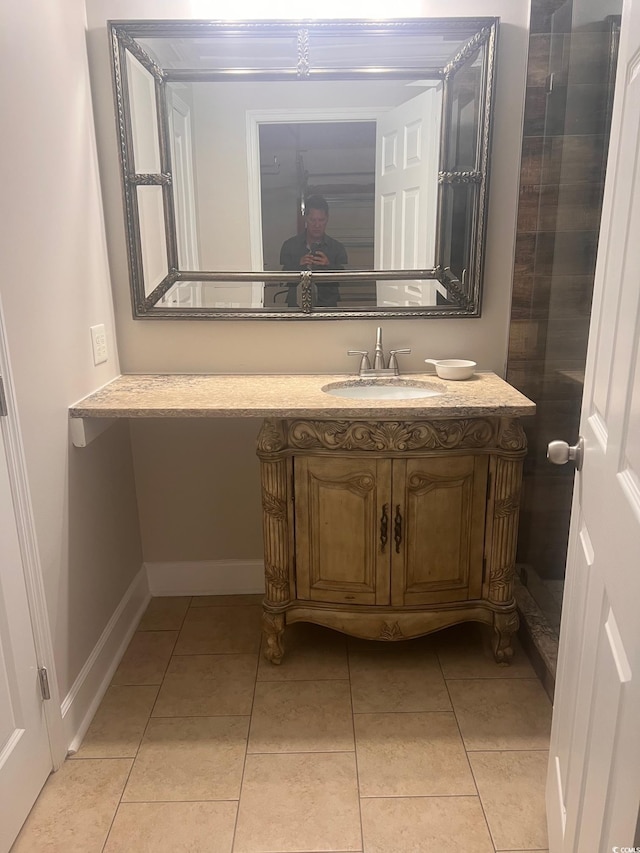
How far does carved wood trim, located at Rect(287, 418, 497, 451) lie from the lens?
184 centimetres

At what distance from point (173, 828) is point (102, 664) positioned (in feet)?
2.10

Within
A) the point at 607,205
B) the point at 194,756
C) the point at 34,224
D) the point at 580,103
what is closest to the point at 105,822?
the point at 194,756

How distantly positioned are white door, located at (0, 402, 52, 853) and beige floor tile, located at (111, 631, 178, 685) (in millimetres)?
485

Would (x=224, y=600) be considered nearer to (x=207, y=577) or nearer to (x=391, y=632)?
(x=207, y=577)

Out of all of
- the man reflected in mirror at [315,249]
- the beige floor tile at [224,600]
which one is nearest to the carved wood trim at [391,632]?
the beige floor tile at [224,600]

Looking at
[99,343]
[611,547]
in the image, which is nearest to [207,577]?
[99,343]

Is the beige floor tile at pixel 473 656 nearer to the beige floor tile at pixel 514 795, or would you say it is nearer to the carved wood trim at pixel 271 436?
the beige floor tile at pixel 514 795

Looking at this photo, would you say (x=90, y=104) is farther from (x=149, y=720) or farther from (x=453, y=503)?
(x=149, y=720)

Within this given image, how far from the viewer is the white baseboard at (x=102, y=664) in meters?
1.76

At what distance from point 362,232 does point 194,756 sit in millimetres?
1690

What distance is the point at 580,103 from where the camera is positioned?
1.91 meters

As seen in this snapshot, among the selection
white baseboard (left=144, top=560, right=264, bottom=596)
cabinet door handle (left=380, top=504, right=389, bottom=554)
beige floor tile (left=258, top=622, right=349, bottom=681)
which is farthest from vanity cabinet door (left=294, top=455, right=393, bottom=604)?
white baseboard (left=144, top=560, right=264, bottom=596)

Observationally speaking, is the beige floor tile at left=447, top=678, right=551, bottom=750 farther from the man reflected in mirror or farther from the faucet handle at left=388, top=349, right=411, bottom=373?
the man reflected in mirror

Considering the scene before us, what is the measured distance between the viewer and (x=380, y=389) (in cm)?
216
